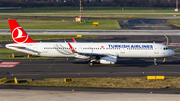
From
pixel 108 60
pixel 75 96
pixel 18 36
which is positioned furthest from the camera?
pixel 18 36

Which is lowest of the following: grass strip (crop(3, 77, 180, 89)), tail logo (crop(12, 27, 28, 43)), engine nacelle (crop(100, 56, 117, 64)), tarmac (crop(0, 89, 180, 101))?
grass strip (crop(3, 77, 180, 89))

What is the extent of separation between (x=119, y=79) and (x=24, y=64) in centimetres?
1949

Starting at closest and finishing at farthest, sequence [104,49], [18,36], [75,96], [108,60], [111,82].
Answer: [75,96], [111,82], [108,60], [104,49], [18,36]

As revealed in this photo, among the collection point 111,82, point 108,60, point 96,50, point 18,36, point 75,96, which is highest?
point 18,36

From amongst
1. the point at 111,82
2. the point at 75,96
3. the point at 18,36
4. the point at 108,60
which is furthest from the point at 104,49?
the point at 75,96

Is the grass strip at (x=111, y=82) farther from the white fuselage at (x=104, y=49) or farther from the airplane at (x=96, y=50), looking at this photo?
the white fuselage at (x=104, y=49)

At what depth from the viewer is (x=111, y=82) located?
31.8 m

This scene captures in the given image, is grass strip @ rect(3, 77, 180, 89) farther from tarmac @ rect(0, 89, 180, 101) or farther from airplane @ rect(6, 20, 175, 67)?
airplane @ rect(6, 20, 175, 67)

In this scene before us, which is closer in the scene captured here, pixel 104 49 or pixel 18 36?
pixel 104 49

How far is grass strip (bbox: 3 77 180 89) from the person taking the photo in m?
30.4

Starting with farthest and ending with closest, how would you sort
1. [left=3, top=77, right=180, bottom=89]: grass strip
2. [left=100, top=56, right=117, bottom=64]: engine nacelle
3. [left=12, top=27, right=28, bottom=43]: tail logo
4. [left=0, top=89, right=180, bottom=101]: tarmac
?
[left=12, top=27, right=28, bottom=43]: tail logo → [left=100, top=56, right=117, bottom=64]: engine nacelle → [left=3, top=77, right=180, bottom=89]: grass strip → [left=0, top=89, right=180, bottom=101]: tarmac

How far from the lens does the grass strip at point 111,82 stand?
3037 cm

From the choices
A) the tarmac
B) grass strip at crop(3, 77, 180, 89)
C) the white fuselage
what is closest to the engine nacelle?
the white fuselage

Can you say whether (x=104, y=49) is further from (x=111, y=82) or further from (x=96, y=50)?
(x=111, y=82)
